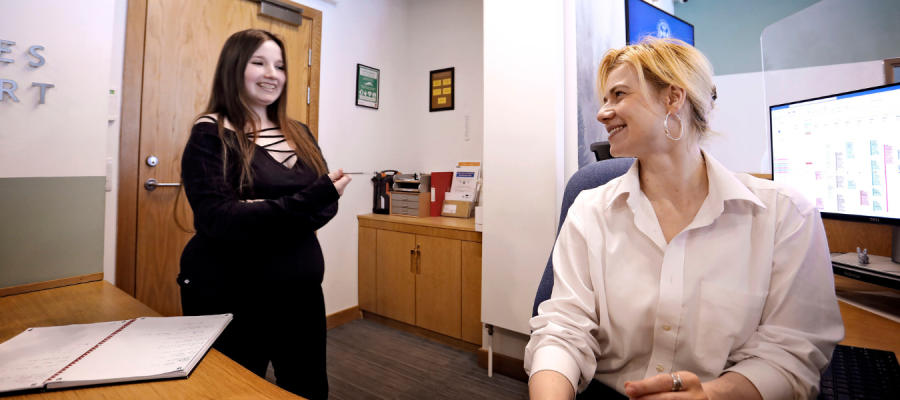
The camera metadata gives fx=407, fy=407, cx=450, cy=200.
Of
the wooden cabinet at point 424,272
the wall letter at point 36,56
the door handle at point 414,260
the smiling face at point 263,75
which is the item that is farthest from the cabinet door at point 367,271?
the wall letter at point 36,56

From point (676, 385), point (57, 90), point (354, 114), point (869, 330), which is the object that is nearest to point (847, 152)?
point (869, 330)

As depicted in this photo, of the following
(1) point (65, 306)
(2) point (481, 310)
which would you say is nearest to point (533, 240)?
(2) point (481, 310)

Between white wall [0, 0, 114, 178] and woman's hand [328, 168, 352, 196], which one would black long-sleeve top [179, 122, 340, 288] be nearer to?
woman's hand [328, 168, 352, 196]

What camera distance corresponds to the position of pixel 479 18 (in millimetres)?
3191

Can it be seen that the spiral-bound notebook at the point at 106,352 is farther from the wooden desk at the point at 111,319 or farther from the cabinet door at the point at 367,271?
the cabinet door at the point at 367,271

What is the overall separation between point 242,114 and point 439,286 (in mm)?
1771

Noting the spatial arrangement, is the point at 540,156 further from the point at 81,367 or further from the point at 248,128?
the point at 81,367

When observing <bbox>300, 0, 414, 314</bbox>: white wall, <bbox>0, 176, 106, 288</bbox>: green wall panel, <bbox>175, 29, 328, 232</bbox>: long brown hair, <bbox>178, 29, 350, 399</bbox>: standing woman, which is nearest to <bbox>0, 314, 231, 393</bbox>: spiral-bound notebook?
<bbox>178, 29, 350, 399</bbox>: standing woman

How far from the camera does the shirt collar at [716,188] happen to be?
87cm

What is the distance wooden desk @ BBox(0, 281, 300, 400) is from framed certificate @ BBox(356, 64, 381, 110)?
2166 mm

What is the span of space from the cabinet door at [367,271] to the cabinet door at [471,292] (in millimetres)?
841

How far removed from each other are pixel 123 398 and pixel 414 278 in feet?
7.19

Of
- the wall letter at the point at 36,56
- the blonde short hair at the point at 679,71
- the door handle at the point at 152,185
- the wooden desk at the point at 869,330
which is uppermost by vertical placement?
the wall letter at the point at 36,56

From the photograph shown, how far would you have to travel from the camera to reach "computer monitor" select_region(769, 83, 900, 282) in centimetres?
101
